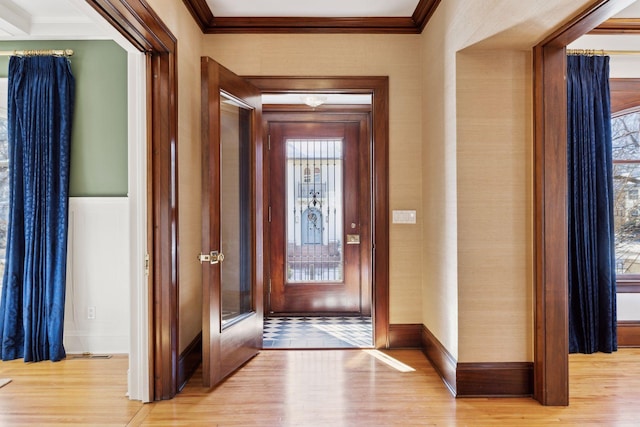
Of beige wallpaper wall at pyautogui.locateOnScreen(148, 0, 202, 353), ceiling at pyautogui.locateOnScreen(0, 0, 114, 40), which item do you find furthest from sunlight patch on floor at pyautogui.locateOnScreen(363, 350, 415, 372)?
ceiling at pyautogui.locateOnScreen(0, 0, 114, 40)

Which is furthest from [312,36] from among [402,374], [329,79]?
[402,374]

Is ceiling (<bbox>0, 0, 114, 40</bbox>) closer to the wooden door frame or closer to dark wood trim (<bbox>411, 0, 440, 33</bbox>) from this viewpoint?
the wooden door frame

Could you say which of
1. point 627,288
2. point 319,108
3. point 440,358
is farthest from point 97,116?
point 627,288

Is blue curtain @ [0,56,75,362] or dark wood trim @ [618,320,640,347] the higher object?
blue curtain @ [0,56,75,362]

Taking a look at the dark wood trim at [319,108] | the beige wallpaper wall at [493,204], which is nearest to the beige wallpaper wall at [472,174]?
the beige wallpaper wall at [493,204]

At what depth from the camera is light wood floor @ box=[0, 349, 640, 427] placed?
7.27ft

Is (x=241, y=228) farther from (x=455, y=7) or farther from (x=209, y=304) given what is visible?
(x=455, y=7)

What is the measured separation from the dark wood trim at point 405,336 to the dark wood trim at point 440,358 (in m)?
0.04

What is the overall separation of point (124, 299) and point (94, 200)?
876mm

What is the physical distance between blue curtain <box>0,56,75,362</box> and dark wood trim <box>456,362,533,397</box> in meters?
3.13

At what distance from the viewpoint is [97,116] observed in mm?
3268

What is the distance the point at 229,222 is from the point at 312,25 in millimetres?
1802

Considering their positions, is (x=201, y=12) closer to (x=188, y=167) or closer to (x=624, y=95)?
(x=188, y=167)

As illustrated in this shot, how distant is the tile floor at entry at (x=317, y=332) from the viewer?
3.48 meters
